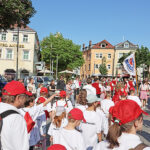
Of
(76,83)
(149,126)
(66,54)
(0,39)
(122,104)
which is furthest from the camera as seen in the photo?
(66,54)

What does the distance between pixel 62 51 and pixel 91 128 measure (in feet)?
167

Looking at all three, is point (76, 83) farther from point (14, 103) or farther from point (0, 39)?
point (0, 39)

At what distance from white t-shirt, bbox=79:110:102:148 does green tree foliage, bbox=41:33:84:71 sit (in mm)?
49927

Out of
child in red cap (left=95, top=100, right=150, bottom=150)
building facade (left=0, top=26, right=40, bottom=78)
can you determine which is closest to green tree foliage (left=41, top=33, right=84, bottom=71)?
building facade (left=0, top=26, right=40, bottom=78)

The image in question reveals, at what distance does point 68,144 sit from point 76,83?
1486 cm

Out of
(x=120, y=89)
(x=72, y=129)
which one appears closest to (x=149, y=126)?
(x=120, y=89)

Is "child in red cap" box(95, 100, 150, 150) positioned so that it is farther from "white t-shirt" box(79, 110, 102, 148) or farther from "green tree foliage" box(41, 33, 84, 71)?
"green tree foliage" box(41, 33, 84, 71)

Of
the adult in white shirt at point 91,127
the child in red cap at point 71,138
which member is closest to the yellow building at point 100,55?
the adult in white shirt at point 91,127

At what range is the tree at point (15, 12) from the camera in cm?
1570

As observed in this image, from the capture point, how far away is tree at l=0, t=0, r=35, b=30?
51.5 feet

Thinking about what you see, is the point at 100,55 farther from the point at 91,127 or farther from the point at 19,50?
the point at 91,127

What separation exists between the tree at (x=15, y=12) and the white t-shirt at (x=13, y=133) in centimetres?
1490

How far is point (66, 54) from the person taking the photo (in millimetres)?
54188

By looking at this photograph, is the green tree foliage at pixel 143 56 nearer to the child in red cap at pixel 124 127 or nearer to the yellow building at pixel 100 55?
the yellow building at pixel 100 55
